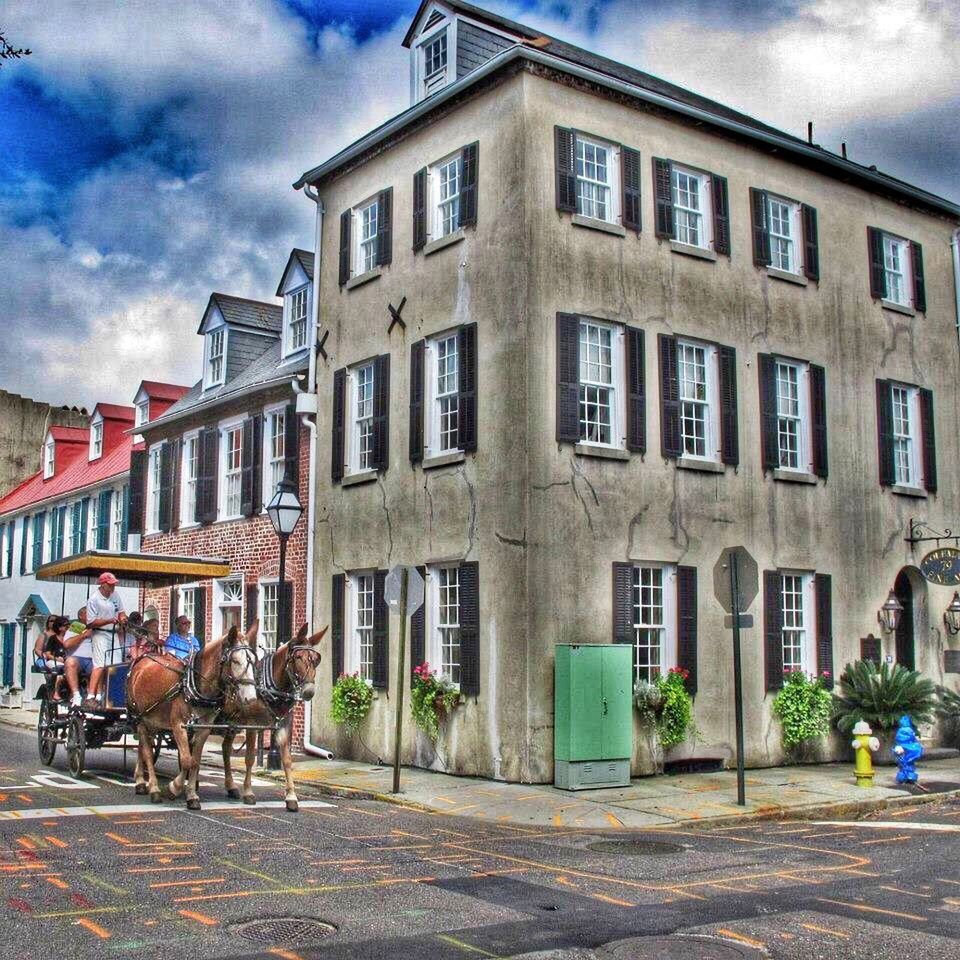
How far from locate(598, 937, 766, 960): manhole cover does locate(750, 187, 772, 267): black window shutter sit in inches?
552

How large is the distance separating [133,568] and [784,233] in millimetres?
11930

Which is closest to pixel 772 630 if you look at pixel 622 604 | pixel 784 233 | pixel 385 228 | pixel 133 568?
pixel 622 604

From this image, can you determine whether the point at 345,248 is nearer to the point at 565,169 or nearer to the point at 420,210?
the point at 420,210

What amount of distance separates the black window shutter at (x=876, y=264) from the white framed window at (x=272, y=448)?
10965 mm

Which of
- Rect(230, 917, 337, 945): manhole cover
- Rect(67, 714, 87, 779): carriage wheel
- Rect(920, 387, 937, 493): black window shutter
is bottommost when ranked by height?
Rect(230, 917, 337, 945): manhole cover

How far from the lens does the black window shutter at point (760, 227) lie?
63.6 ft

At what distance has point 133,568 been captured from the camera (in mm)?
17984

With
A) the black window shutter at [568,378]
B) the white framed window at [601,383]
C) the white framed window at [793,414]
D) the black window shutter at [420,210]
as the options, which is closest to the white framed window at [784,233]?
the white framed window at [793,414]

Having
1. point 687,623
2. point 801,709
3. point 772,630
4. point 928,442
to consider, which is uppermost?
point 928,442

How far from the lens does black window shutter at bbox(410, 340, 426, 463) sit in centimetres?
1817

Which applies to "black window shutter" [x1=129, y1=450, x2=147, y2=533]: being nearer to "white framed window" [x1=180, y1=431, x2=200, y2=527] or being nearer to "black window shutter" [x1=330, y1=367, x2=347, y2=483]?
"white framed window" [x1=180, y1=431, x2=200, y2=527]

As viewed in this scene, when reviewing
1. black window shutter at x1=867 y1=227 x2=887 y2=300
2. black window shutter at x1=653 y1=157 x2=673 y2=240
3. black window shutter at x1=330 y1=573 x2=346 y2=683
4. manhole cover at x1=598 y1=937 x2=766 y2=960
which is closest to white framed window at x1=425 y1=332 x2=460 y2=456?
black window shutter at x1=330 y1=573 x2=346 y2=683

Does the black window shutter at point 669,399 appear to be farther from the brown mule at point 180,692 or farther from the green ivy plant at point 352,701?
the brown mule at point 180,692

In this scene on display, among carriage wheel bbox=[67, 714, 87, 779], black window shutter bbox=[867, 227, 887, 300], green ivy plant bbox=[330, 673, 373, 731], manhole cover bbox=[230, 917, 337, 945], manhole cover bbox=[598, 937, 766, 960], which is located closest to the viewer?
manhole cover bbox=[598, 937, 766, 960]
